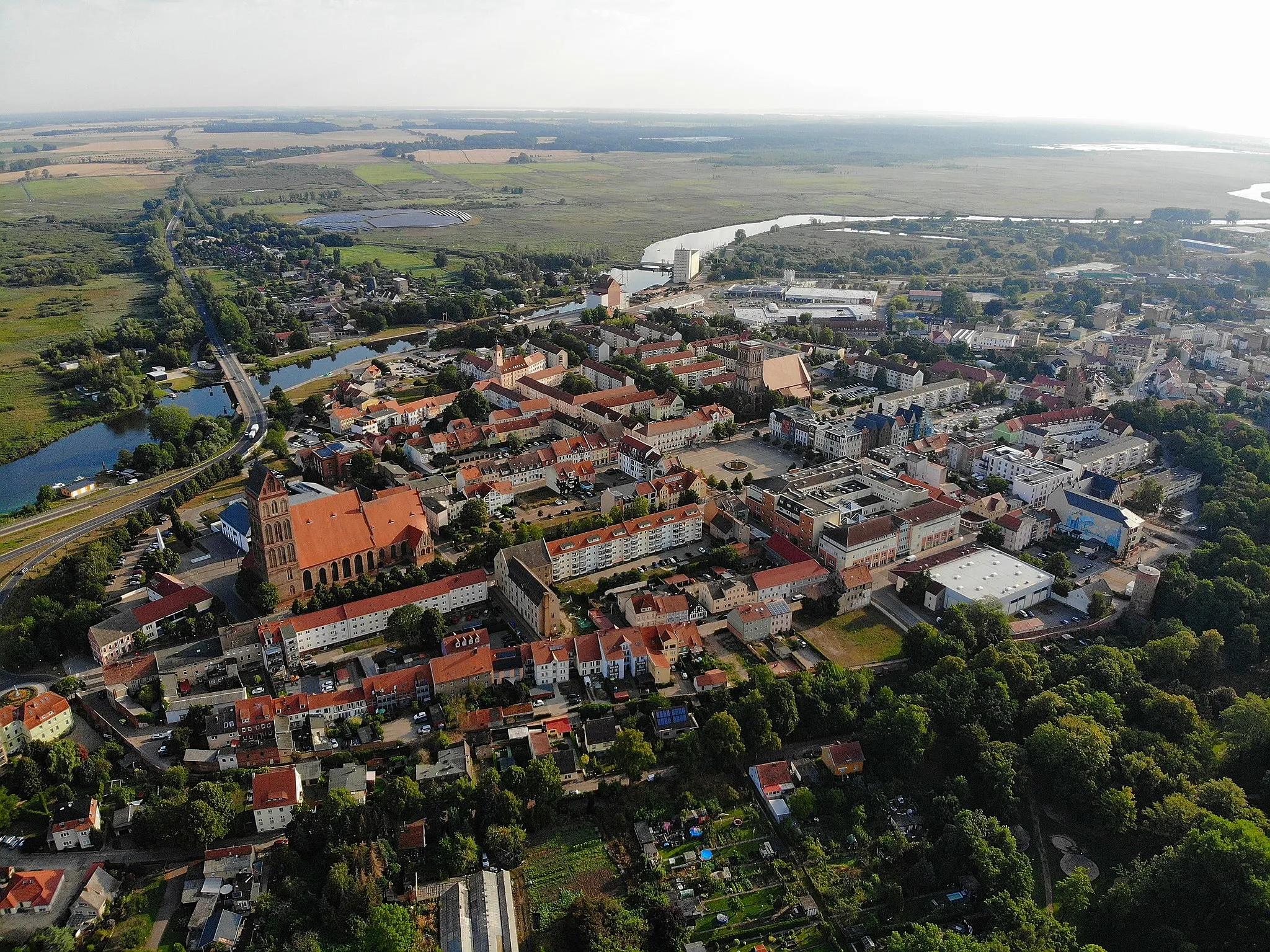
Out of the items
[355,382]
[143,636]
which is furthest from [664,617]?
[355,382]

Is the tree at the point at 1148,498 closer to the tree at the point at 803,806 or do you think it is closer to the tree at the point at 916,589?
the tree at the point at 916,589

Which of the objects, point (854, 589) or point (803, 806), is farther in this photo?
point (854, 589)

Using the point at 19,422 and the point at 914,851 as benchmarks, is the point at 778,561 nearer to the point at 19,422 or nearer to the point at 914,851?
the point at 914,851

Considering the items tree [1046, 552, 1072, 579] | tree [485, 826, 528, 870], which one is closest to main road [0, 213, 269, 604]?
tree [485, 826, 528, 870]

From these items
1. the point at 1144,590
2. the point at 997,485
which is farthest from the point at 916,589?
the point at 997,485

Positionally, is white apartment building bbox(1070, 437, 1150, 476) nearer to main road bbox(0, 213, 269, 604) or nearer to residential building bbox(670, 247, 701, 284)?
main road bbox(0, 213, 269, 604)

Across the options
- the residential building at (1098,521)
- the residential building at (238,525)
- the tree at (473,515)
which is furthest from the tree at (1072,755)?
the residential building at (238,525)

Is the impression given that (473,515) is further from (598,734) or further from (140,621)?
(598,734)
